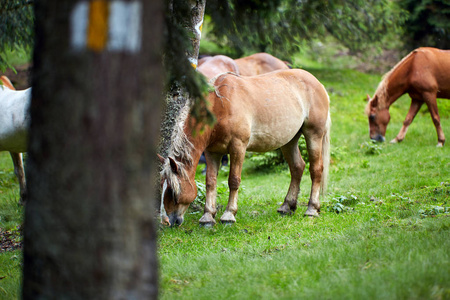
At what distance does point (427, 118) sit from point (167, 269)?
13.1 meters

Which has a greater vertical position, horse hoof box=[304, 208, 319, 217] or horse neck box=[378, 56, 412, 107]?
horse neck box=[378, 56, 412, 107]

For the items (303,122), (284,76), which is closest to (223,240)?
(303,122)

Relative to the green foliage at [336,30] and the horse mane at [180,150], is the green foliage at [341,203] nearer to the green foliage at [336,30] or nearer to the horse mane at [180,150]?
the horse mane at [180,150]

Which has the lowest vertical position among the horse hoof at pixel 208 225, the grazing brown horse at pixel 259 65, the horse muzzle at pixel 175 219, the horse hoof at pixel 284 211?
the horse hoof at pixel 284 211

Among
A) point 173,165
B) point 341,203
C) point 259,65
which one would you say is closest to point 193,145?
point 173,165

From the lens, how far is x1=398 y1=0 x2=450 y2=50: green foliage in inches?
631

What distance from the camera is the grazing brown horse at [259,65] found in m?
11.7

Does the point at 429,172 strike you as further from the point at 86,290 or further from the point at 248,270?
the point at 86,290

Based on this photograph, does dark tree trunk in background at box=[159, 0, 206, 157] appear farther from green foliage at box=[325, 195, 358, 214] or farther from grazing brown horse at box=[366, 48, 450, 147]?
grazing brown horse at box=[366, 48, 450, 147]

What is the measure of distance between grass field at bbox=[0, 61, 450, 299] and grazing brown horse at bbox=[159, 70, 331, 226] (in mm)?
398

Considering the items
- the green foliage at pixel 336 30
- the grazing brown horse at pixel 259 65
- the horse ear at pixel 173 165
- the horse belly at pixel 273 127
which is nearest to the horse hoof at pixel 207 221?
the horse ear at pixel 173 165

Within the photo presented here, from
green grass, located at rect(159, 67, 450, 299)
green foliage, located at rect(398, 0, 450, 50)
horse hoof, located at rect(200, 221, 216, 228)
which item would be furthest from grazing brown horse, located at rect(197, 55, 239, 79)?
green foliage, located at rect(398, 0, 450, 50)

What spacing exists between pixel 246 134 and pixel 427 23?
14.4 m

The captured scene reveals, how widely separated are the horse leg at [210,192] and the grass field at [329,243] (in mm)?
158
